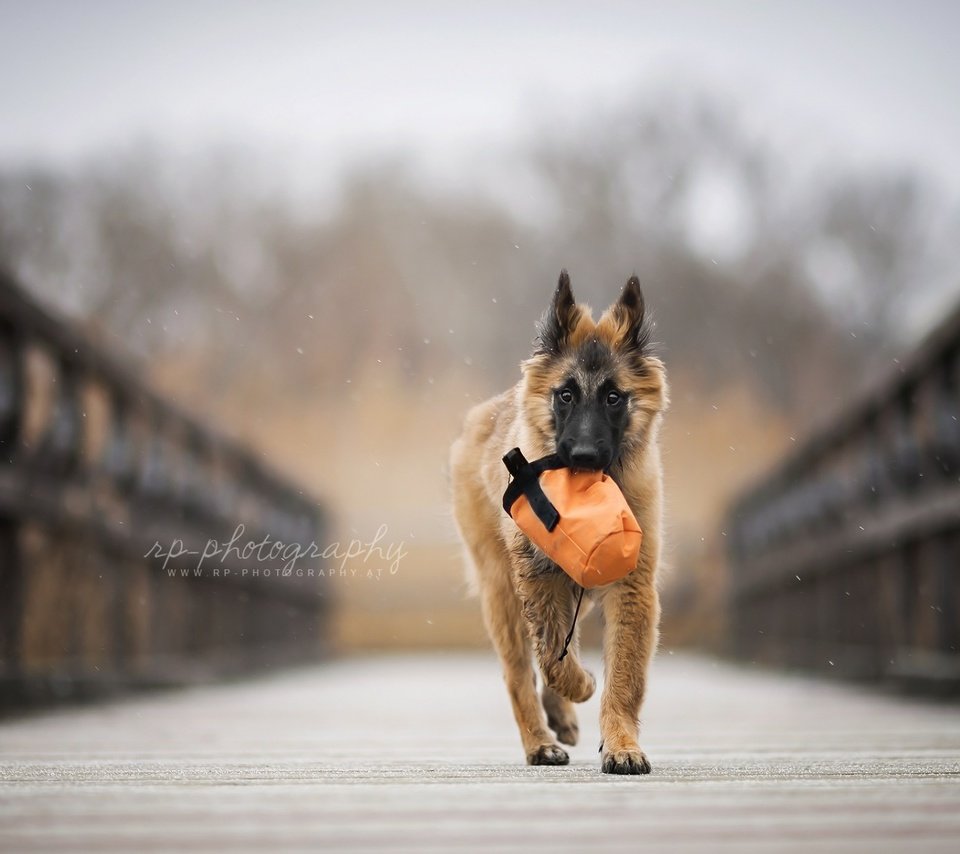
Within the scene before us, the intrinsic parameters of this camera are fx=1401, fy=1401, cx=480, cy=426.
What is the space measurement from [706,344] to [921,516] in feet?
132

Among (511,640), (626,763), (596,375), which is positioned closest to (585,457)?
(596,375)

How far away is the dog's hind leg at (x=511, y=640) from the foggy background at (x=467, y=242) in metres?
32.0

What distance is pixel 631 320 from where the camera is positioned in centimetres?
440

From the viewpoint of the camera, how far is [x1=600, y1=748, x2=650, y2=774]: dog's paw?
3.72 metres

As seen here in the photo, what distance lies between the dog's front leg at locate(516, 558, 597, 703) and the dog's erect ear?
0.74 metres

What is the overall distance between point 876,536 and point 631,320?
4.95m

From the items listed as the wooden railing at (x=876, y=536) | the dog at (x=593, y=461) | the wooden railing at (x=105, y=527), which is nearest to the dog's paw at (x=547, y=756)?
the dog at (x=593, y=461)

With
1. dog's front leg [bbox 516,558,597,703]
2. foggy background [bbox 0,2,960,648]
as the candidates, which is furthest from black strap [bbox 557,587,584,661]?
foggy background [bbox 0,2,960,648]

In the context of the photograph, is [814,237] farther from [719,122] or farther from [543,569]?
[543,569]

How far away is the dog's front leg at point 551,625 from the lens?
4281 mm

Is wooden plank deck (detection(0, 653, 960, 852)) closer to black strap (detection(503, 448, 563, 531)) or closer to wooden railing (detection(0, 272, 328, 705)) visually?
wooden railing (detection(0, 272, 328, 705))

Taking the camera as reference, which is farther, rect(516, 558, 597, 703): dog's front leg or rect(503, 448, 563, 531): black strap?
rect(516, 558, 597, 703): dog's front leg

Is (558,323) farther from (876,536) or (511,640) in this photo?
(876,536)

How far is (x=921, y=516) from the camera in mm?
7562
